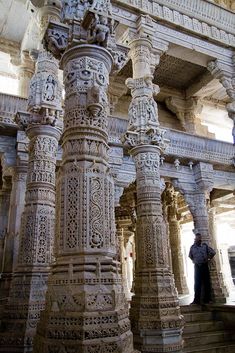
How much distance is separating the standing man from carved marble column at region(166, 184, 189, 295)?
5.43 meters

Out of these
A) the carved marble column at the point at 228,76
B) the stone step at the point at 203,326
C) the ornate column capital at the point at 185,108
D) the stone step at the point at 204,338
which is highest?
the ornate column capital at the point at 185,108

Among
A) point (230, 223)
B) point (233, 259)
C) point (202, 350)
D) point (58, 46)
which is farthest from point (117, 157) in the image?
point (233, 259)

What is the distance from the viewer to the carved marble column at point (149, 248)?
4.86 meters

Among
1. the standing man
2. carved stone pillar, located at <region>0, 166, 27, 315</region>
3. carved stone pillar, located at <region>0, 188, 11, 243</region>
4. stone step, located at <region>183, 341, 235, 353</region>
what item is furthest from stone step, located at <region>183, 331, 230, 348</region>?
carved stone pillar, located at <region>0, 188, 11, 243</region>

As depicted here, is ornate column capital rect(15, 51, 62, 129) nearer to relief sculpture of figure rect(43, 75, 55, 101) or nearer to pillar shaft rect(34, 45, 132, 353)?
relief sculpture of figure rect(43, 75, 55, 101)

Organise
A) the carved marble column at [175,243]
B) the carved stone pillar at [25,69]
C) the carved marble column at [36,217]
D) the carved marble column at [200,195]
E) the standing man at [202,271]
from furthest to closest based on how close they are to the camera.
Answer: the carved marble column at [175,243] < the carved stone pillar at [25,69] < the carved marble column at [200,195] < the standing man at [202,271] < the carved marble column at [36,217]

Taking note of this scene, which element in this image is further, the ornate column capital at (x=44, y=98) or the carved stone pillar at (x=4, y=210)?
the carved stone pillar at (x=4, y=210)

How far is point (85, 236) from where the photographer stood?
2754mm

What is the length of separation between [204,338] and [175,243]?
7.74 m

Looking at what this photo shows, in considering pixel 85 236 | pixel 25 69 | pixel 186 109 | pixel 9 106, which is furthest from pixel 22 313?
pixel 186 109

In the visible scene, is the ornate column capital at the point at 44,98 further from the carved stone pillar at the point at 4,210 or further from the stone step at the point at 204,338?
the stone step at the point at 204,338

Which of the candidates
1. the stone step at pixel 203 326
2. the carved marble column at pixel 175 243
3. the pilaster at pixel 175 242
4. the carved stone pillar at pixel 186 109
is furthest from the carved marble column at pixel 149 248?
the carved stone pillar at pixel 186 109

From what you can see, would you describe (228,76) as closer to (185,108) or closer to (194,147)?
(194,147)

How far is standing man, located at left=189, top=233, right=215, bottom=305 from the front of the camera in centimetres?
779
